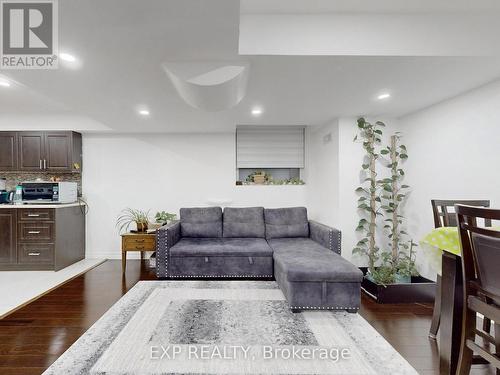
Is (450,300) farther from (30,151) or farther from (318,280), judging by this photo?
(30,151)

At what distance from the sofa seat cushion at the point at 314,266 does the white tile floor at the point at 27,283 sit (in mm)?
2818

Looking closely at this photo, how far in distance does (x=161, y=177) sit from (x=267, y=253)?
2.58m

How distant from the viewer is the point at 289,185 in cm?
475

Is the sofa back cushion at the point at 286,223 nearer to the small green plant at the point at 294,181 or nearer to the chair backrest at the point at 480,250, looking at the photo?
the small green plant at the point at 294,181

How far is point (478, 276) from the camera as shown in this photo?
1311mm

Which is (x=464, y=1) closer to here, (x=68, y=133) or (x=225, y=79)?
(x=225, y=79)

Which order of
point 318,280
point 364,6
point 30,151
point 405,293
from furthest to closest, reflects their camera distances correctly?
point 30,151 < point 405,293 < point 318,280 < point 364,6

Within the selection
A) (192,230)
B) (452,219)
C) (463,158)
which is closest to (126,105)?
(192,230)

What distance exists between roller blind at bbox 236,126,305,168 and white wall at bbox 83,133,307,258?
0.23 metres

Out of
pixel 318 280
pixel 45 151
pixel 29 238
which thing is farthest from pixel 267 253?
pixel 45 151

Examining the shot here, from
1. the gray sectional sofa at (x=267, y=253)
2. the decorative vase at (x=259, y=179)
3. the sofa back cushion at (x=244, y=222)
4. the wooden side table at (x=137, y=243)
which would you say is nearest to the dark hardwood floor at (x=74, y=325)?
the gray sectional sofa at (x=267, y=253)

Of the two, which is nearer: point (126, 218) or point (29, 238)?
point (29, 238)

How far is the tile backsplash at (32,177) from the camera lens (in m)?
4.46

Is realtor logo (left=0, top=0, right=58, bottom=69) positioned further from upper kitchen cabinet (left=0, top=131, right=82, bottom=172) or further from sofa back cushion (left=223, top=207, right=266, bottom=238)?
sofa back cushion (left=223, top=207, right=266, bottom=238)
